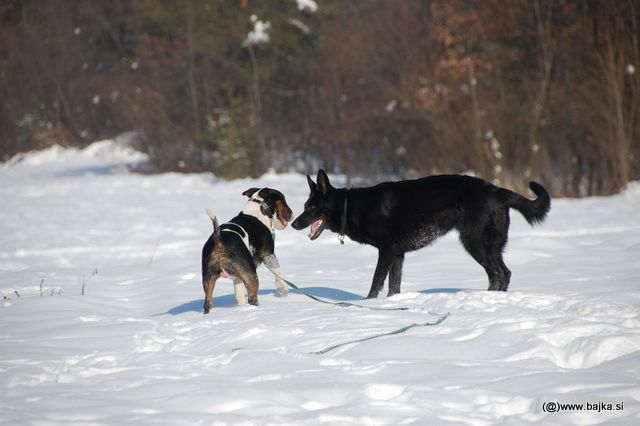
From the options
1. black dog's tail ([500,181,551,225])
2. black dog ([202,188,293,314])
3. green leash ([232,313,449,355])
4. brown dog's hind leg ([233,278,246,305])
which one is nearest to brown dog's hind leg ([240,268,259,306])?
black dog ([202,188,293,314])

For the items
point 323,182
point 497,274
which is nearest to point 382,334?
point 497,274

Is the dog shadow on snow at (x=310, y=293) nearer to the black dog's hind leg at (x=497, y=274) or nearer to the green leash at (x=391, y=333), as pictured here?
the black dog's hind leg at (x=497, y=274)

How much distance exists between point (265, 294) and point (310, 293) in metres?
0.48

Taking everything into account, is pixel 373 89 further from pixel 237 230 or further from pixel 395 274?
pixel 237 230

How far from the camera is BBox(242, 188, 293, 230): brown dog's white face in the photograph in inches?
285

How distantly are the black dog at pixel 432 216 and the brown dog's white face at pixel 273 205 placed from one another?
15.3 inches

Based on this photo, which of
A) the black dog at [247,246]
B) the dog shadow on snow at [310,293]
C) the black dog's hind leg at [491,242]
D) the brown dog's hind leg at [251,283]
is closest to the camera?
the black dog at [247,246]

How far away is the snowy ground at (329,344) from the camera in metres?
3.68

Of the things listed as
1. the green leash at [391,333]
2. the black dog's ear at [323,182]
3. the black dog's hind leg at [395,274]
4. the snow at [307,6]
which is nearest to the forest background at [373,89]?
the snow at [307,6]

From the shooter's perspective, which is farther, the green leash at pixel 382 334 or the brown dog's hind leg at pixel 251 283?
the brown dog's hind leg at pixel 251 283

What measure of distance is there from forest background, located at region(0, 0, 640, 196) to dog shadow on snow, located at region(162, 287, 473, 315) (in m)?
9.63

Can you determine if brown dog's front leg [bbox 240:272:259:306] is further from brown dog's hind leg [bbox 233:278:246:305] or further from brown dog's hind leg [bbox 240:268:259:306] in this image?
brown dog's hind leg [bbox 233:278:246:305]

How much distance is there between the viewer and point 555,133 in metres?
18.3

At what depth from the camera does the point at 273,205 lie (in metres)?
7.30
